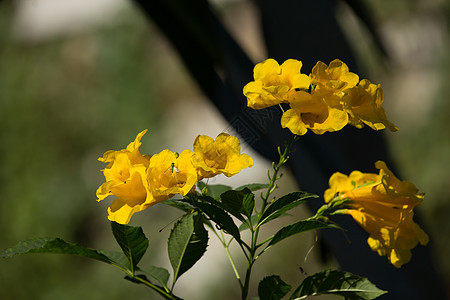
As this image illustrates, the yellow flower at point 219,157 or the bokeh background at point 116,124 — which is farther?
the bokeh background at point 116,124

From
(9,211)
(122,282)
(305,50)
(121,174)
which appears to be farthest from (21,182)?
(121,174)

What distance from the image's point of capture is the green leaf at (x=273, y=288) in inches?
14.7

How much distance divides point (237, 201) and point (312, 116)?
8 cm

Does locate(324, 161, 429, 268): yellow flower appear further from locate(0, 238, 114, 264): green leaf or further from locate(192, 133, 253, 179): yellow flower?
locate(0, 238, 114, 264): green leaf

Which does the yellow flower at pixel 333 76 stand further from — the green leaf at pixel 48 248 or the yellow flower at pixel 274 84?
the green leaf at pixel 48 248

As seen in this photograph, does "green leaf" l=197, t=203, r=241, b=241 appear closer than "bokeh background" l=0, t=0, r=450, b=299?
Yes

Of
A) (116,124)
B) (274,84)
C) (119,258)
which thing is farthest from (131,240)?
(116,124)

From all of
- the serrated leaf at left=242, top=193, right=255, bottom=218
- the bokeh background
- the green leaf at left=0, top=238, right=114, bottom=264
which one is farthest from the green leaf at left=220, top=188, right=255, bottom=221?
the bokeh background

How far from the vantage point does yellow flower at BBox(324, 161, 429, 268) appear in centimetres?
40

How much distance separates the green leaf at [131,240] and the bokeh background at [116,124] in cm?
132

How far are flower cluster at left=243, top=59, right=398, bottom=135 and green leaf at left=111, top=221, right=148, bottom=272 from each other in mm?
128

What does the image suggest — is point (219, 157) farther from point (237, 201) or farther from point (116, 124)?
point (116, 124)

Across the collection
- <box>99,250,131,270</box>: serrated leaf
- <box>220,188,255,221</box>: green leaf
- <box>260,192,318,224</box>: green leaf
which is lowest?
<box>260,192,318,224</box>: green leaf

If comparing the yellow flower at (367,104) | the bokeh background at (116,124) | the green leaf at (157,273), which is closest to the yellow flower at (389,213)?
the yellow flower at (367,104)
